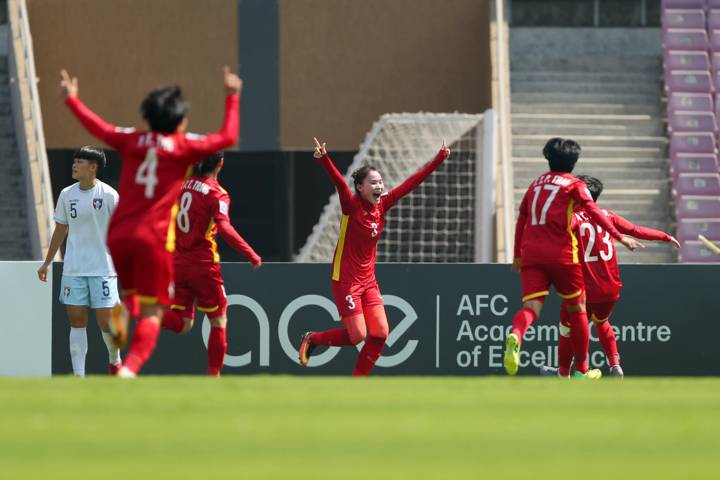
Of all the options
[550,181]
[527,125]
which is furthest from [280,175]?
[550,181]

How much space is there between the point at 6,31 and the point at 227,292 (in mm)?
10950

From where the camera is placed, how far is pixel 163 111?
8.24m

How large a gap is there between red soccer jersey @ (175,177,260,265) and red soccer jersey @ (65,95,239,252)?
8.49 ft

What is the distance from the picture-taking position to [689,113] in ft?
70.5

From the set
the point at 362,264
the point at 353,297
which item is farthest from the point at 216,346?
the point at 362,264

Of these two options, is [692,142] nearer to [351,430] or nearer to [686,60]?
[686,60]

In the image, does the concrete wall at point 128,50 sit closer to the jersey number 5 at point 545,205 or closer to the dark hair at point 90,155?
the dark hair at point 90,155

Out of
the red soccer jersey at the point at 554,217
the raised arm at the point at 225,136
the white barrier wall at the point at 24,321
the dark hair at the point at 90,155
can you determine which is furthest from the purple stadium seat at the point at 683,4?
the raised arm at the point at 225,136

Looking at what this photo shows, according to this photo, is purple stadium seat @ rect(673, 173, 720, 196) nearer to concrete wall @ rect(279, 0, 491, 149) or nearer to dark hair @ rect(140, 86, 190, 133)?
concrete wall @ rect(279, 0, 491, 149)

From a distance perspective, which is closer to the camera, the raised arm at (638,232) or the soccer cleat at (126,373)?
the soccer cleat at (126,373)

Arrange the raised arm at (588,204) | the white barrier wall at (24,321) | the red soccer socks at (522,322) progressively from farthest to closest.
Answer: the white barrier wall at (24,321) < the raised arm at (588,204) < the red soccer socks at (522,322)

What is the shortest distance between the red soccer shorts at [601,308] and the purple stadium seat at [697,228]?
7983 mm

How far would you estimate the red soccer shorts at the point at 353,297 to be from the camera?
1133cm

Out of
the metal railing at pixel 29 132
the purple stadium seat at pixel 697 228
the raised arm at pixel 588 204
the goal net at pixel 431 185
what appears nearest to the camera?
the raised arm at pixel 588 204
